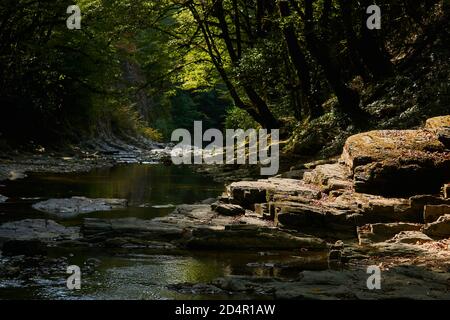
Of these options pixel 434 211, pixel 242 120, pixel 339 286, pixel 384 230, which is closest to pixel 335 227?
pixel 384 230

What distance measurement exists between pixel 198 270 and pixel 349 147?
213 inches

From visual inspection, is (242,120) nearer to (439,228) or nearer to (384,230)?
(384,230)

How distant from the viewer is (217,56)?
2264 cm

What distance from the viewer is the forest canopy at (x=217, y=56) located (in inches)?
696

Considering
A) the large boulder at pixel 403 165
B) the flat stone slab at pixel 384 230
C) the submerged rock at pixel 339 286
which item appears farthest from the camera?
the large boulder at pixel 403 165

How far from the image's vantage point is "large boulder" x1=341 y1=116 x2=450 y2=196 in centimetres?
963

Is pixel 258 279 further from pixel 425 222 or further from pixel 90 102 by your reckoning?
pixel 90 102

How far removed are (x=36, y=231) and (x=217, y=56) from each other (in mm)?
15155

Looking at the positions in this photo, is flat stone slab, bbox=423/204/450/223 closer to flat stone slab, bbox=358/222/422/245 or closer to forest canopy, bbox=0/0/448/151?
flat stone slab, bbox=358/222/422/245

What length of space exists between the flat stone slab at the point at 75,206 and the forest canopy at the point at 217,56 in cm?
720

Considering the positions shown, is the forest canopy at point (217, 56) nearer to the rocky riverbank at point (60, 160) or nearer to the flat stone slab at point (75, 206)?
the rocky riverbank at point (60, 160)

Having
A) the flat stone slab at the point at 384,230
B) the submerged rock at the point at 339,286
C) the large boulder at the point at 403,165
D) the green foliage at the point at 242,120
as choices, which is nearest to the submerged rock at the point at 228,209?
the large boulder at the point at 403,165

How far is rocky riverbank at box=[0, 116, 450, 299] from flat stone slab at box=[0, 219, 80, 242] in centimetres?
1
